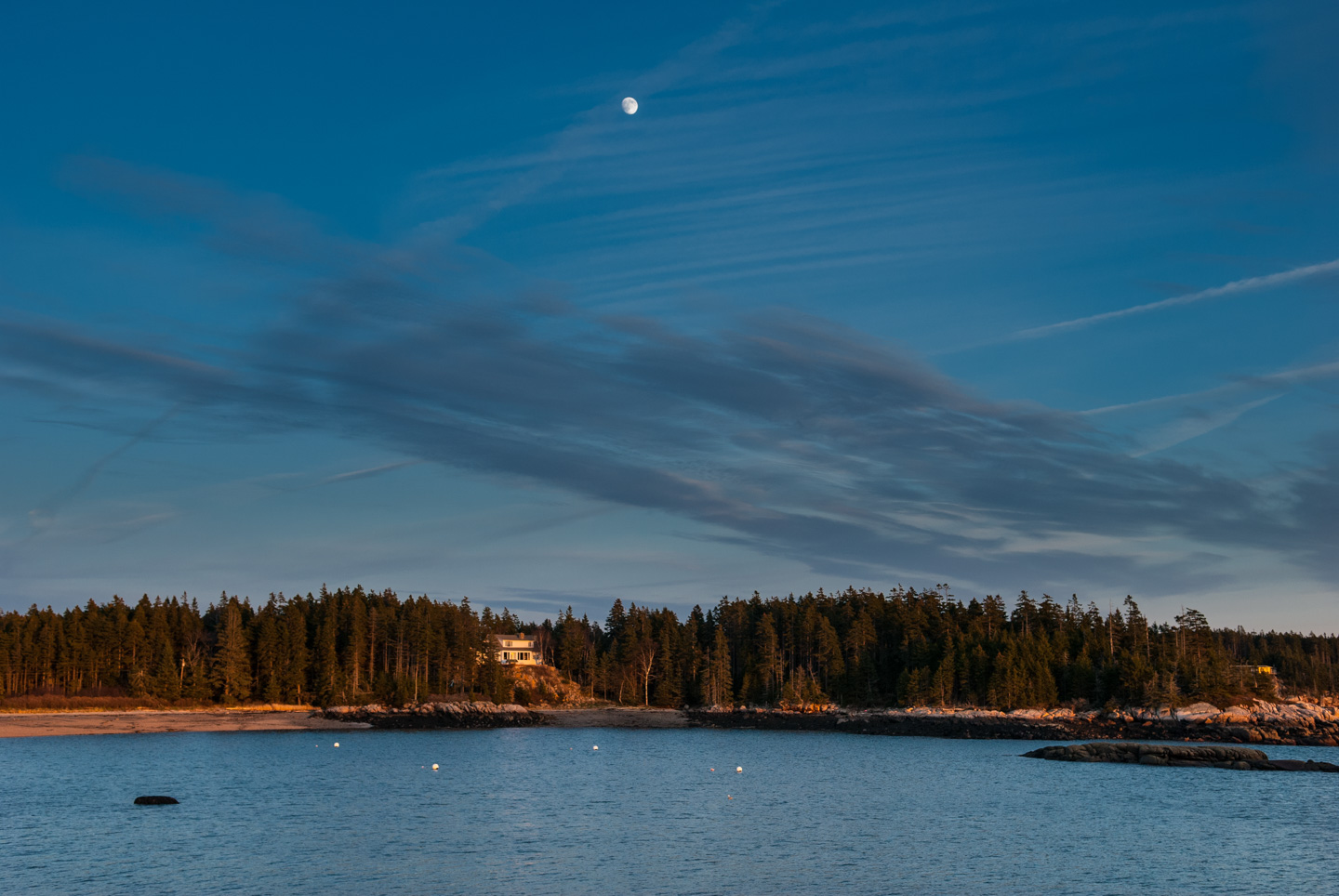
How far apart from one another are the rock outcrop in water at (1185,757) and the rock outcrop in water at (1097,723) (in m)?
22.6

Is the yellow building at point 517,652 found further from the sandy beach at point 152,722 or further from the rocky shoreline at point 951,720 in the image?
the sandy beach at point 152,722

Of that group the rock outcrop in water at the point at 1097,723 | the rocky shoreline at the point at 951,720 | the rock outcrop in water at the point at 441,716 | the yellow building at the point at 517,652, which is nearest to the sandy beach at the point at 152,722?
the rock outcrop in water at the point at 441,716

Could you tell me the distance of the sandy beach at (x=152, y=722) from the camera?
118 m

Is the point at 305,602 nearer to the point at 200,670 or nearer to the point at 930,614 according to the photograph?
the point at 200,670

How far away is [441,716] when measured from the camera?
145125 mm

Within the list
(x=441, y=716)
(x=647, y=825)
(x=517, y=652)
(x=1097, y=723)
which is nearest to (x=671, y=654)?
(x=517, y=652)

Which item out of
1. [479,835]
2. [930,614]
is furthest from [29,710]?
[930,614]

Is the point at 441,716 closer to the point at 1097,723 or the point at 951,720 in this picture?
the point at 951,720

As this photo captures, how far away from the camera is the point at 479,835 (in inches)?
1902

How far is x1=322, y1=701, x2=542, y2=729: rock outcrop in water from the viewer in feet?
449

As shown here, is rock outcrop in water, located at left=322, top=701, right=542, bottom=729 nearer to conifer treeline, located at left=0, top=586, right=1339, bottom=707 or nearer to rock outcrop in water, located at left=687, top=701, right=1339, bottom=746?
conifer treeline, located at left=0, top=586, right=1339, bottom=707

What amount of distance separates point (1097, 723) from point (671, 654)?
236ft

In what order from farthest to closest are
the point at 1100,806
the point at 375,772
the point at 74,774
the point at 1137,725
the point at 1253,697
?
1. the point at 1253,697
2. the point at 1137,725
3. the point at 375,772
4. the point at 74,774
5. the point at 1100,806

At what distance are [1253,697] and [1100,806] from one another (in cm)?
9102
